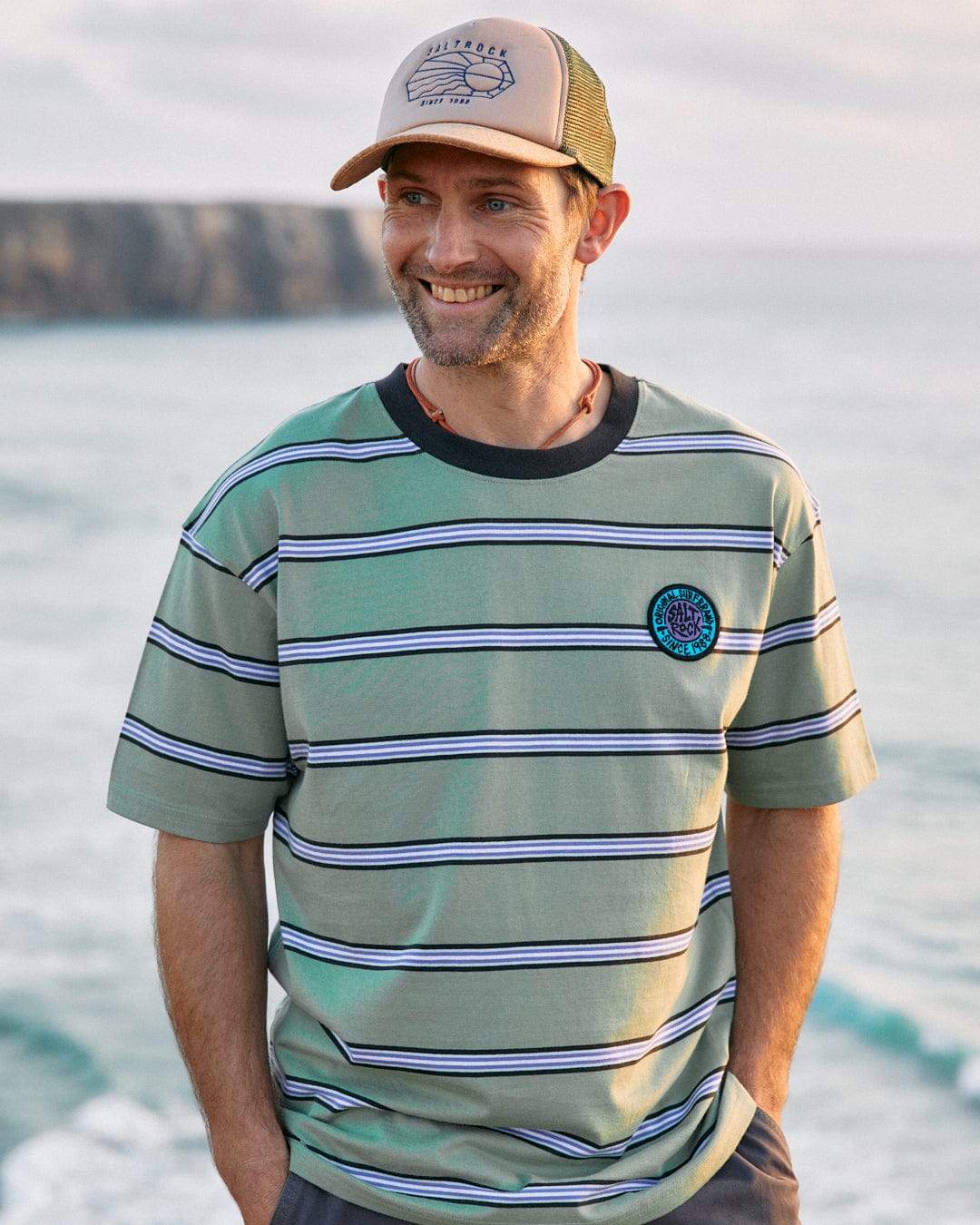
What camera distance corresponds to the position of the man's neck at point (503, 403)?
1.71 meters

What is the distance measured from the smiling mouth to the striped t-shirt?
0.13 metres

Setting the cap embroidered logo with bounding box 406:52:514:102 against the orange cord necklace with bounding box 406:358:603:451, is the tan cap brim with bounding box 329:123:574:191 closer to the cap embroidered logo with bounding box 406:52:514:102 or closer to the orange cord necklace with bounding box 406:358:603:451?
the cap embroidered logo with bounding box 406:52:514:102

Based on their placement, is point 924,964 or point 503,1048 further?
point 924,964

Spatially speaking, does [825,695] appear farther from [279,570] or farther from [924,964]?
[924,964]

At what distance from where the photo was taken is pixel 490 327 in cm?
167

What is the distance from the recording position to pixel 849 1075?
16.5 feet

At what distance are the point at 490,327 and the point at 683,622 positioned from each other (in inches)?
16.6

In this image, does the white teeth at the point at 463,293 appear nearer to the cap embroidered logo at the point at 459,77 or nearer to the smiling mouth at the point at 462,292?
the smiling mouth at the point at 462,292

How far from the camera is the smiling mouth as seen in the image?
167 cm

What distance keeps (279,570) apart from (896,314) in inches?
Answer: 1470

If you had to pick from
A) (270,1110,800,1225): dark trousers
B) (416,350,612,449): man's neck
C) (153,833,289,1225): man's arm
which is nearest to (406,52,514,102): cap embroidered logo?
(416,350,612,449): man's neck

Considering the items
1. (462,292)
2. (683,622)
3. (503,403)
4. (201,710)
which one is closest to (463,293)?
(462,292)

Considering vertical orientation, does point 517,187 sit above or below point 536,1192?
above

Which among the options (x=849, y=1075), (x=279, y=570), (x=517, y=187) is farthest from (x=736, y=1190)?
(x=849, y=1075)
